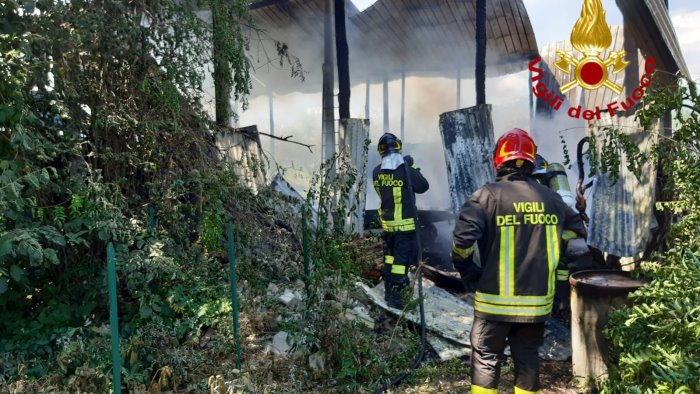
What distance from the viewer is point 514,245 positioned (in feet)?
11.3

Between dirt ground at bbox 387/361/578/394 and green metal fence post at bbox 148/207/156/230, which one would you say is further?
green metal fence post at bbox 148/207/156/230

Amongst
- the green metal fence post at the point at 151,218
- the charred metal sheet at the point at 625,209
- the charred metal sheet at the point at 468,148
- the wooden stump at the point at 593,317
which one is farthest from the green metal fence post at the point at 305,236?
the charred metal sheet at the point at 468,148

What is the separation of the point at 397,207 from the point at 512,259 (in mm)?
2829

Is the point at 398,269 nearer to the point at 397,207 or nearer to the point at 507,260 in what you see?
the point at 397,207

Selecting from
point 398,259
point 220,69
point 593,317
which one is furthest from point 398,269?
point 220,69

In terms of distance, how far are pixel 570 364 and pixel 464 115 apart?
416cm

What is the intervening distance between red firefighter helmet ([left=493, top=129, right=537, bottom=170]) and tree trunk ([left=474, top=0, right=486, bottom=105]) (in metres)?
4.93

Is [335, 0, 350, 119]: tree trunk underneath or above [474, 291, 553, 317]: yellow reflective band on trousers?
above

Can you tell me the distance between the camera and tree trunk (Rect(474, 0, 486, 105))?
27.5 feet

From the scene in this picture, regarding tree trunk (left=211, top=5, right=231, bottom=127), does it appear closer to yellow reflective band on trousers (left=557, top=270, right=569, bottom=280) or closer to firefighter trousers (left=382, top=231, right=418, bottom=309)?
firefighter trousers (left=382, top=231, right=418, bottom=309)

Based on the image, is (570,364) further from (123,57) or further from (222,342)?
(123,57)

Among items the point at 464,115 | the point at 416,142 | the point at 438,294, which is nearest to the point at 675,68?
the point at 464,115

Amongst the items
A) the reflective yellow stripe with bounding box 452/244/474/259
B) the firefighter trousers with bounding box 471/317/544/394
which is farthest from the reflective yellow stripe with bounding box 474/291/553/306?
the reflective yellow stripe with bounding box 452/244/474/259

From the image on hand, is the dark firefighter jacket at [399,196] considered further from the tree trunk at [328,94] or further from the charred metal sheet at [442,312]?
the tree trunk at [328,94]
